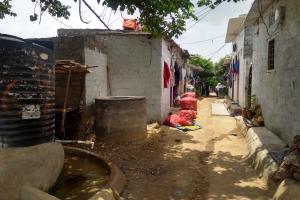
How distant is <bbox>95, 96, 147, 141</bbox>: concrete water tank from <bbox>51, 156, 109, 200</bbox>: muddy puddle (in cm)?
215

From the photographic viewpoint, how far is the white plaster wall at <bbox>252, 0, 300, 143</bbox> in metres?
6.87

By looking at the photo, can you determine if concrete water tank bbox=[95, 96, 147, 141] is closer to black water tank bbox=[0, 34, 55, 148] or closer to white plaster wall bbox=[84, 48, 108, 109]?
white plaster wall bbox=[84, 48, 108, 109]

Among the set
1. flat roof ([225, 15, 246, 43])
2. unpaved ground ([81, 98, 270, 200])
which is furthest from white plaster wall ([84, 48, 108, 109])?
flat roof ([225, 15, 246, 43])

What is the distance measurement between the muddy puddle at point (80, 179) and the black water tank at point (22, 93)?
1.00 metres

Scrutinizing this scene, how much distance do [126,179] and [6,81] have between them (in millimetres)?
3058

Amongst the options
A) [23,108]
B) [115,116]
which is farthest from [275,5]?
[23,108]

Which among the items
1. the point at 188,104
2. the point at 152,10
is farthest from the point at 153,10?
the point at 188,104

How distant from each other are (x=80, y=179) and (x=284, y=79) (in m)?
5.49

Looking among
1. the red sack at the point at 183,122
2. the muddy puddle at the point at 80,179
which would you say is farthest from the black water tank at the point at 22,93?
the red sack at the point at 183,122

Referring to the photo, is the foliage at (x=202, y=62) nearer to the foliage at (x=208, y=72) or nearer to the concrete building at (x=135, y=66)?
the foliage at (x=208, y=72)

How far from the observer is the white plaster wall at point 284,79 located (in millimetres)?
6867

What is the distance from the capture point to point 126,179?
6102 millimetres

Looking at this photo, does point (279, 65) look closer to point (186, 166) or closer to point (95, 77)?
point (186, 166)

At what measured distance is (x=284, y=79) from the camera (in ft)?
25.5
